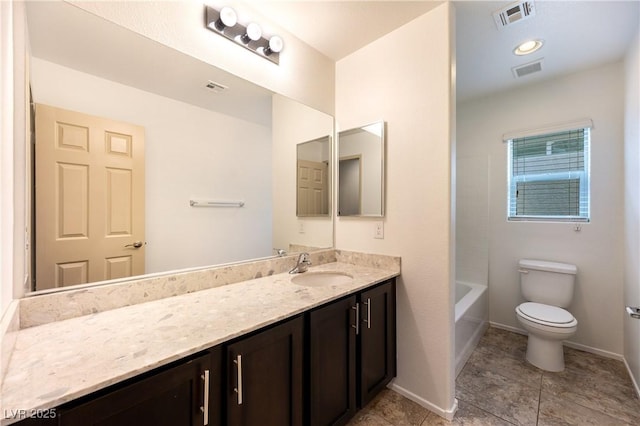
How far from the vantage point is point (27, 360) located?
2.36 ft

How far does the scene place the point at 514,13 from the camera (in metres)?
1.59

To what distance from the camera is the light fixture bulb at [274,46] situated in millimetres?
1638

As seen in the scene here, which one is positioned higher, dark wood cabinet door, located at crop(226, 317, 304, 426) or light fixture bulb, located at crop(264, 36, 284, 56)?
light fixture bulb, located at crop(264, 36, 284, 56)

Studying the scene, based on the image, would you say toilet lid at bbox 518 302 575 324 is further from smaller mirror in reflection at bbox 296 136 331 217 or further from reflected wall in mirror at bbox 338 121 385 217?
smaller mirror in reflection at bbox 296 136 331 217

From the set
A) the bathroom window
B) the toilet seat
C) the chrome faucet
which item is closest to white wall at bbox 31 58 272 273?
the chrome faucet

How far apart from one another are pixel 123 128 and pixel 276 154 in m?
0.89

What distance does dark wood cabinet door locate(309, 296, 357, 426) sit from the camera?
47.6 inches

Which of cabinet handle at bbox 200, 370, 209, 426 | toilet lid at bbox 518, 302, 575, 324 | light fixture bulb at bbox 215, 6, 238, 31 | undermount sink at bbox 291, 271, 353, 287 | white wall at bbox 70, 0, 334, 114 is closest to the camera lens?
cabinet handle at bbox 200, 370, 209, 426

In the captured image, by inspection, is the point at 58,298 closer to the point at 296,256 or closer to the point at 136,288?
the point at 136,288

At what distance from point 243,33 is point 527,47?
6.83 feet

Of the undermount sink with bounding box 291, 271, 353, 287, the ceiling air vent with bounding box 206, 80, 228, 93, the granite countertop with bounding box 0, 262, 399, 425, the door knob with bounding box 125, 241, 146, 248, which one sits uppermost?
the ceiling air vent with bounding box 206, 80, 228, 93

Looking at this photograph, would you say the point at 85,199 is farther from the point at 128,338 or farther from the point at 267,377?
the point at 267,377

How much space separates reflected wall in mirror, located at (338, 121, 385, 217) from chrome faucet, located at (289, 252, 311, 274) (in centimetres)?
50

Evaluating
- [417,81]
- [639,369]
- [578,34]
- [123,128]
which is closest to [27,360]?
[123,128]
